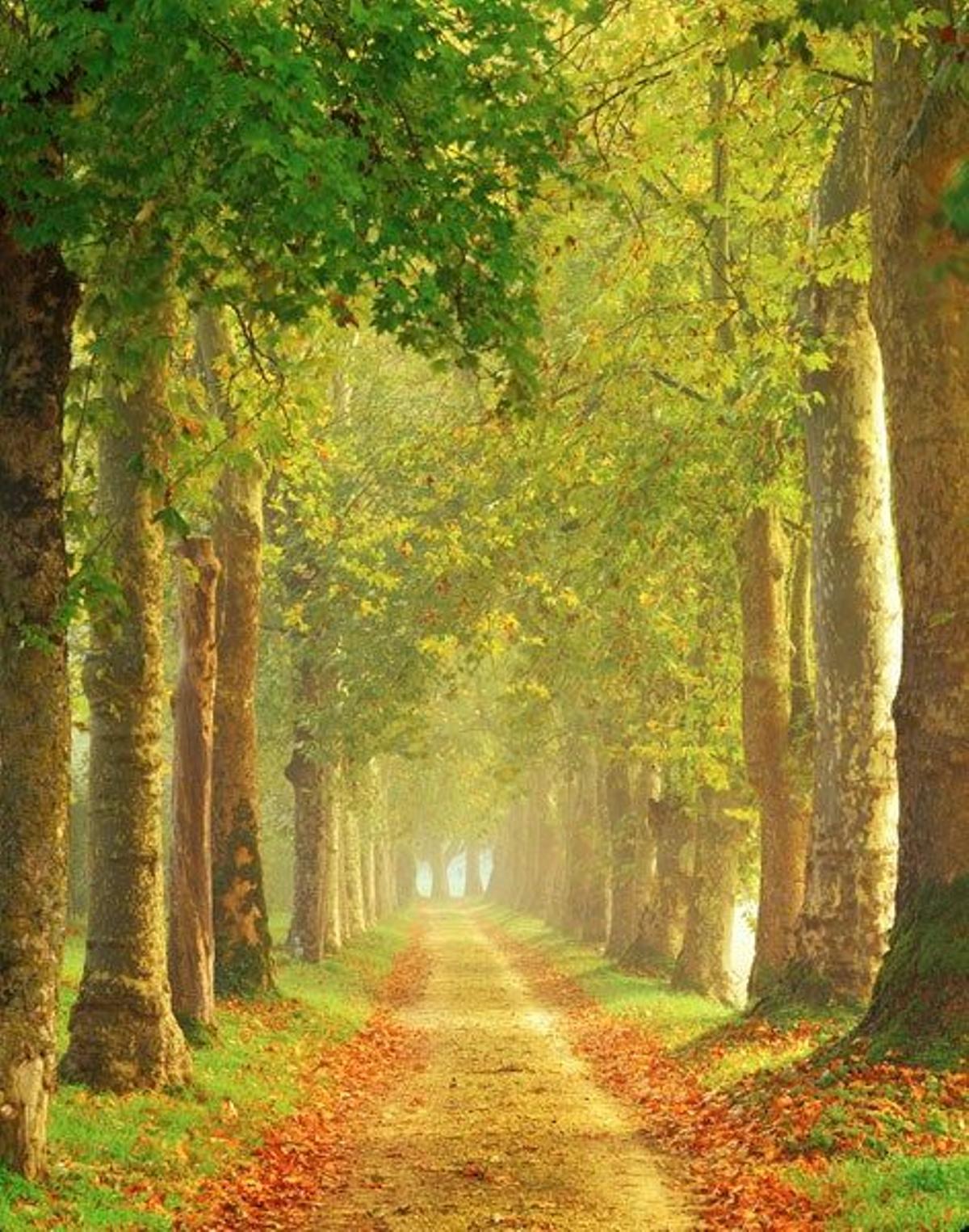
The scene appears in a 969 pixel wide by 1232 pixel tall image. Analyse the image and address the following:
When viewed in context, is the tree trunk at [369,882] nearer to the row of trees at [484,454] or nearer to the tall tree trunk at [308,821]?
the row of trees at [484,454]

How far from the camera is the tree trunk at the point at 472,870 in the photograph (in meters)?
117

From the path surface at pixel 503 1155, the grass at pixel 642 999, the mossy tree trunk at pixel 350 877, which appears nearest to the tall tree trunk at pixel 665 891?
the grass at pixel 642 999

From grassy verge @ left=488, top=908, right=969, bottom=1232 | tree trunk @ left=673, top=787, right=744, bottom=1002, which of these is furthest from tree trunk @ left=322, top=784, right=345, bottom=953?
grassy verge @ left=488, top=908, right=969, bottom=1232

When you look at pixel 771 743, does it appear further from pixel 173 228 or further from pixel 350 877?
pixel 350 877

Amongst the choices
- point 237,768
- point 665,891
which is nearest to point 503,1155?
point 237,768

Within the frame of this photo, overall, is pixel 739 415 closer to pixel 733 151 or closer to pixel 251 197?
pixel 733 151

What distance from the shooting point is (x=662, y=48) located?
1289 cm

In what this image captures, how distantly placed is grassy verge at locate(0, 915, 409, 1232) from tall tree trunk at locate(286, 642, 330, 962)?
9.80 meters

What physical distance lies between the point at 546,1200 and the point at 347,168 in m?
7.05

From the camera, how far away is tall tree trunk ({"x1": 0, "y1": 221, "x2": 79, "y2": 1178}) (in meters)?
9.44

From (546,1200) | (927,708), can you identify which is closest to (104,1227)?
(546,1200)

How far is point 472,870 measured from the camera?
13062cm

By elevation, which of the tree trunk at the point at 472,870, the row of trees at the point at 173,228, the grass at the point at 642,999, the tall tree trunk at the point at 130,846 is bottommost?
the tree trunk at the point at 472,870

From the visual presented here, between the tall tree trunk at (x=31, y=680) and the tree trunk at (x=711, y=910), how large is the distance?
18.8 m
